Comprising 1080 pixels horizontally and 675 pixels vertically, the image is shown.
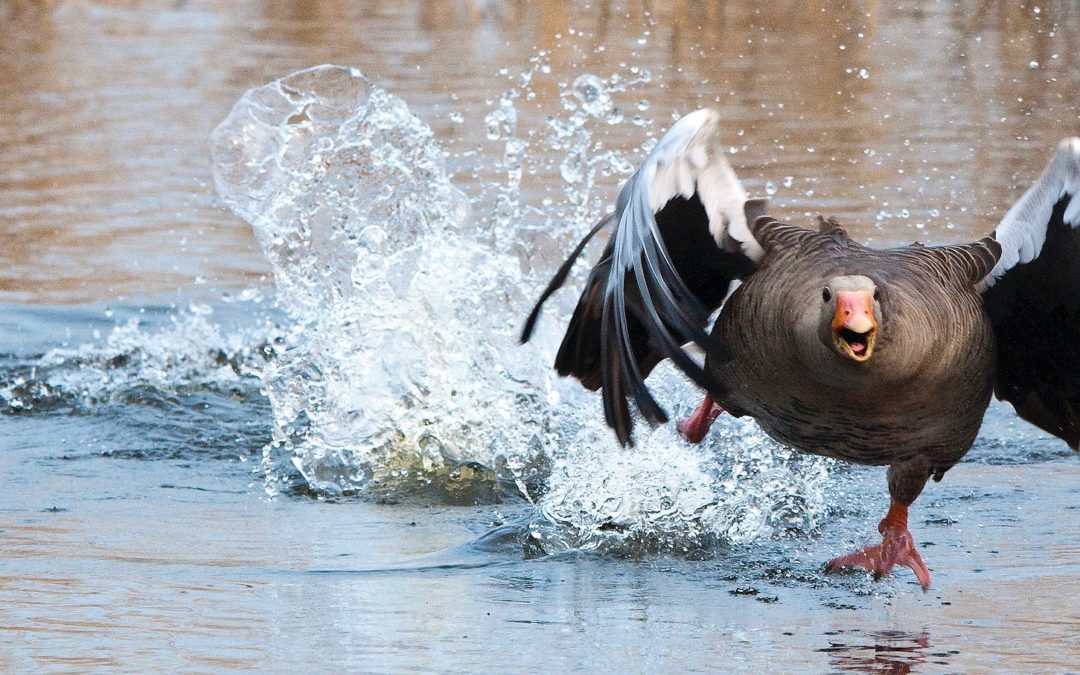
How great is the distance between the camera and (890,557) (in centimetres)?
512

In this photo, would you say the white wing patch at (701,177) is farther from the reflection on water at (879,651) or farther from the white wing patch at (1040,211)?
the reflection on water at (879,651)

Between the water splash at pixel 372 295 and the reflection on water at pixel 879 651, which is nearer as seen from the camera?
the reflection on water at pixel 879 651

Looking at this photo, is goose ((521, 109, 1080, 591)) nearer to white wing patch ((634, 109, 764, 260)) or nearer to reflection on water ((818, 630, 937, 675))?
white wing patch ((634, 109, 764, 260))

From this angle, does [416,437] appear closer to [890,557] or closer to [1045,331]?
[890,557]

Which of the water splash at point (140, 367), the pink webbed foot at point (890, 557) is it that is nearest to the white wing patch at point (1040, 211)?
the pink webbed foot at point (890, 557)

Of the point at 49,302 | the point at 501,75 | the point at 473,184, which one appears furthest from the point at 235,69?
the point at 49,302

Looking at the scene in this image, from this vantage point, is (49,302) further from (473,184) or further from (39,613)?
(39,613)

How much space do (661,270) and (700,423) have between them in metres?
1.36

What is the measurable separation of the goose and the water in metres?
0.47

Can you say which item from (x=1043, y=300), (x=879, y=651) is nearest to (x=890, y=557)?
(x=879, y=651)

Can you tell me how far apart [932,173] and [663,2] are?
875 cm

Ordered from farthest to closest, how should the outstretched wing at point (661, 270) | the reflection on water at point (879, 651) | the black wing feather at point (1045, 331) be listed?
the black wing feather at point (1045, 331) < the outstretched wing at point (661, 270) < the reflection on water at point (879, 651)

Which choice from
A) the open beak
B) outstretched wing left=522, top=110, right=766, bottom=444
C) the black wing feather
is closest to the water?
the black wing feather

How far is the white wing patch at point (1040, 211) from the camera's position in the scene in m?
4.87
